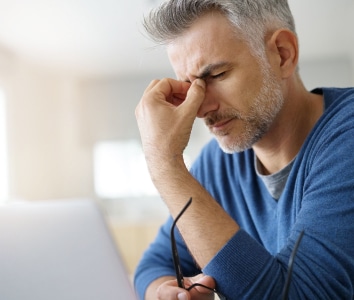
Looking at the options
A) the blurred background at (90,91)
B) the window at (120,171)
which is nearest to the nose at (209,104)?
the blurred background at (90,91)

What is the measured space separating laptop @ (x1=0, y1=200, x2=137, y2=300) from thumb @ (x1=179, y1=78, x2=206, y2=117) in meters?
0.28

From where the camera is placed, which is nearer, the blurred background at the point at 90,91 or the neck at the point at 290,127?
the neck at the point at 290,127

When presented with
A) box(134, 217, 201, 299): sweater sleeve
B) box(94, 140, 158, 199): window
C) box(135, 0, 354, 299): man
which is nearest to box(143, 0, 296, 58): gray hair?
box(135, 0, 354, 299): man

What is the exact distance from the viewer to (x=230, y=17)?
37.8 inches

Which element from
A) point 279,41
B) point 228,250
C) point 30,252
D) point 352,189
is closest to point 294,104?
point 279,41

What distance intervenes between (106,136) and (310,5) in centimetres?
315

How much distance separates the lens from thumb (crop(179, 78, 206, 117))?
0.87 meters

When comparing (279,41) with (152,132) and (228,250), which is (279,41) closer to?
(152,132)

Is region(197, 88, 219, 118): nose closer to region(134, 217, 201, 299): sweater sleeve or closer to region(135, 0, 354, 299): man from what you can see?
region(135, 0, 354, 299): man

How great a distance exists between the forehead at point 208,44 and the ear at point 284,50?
0.08m

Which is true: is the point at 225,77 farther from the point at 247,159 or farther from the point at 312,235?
the point at 312,235

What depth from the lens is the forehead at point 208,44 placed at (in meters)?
0.93

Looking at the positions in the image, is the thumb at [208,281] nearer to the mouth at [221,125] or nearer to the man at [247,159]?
the man at [247,159]

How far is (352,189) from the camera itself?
2.40 feet
